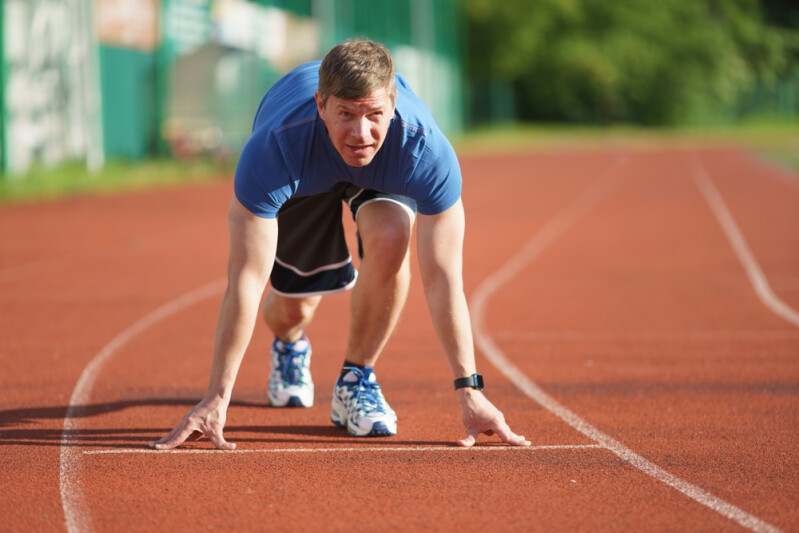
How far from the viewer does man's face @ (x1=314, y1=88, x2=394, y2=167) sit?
4.04m

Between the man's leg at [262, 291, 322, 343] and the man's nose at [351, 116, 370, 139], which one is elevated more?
the man's nose at [351, 116, 370, 139]

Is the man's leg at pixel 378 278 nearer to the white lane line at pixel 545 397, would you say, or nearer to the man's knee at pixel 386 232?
the man's knee at pixel 386 232

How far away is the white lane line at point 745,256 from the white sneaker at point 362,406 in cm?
413

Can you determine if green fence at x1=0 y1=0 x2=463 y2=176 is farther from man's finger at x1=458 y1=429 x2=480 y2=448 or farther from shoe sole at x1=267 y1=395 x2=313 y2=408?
man's finger at x1=458 y1=429 x2=480 y2=448

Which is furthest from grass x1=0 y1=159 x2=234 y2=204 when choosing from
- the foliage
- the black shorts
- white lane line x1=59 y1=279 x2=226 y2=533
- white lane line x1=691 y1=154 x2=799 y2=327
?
the foliage

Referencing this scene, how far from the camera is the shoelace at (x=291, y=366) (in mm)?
5445


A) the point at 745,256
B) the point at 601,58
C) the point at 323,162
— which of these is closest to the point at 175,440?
the point at 323,162

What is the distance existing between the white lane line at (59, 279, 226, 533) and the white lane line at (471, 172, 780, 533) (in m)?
2.05

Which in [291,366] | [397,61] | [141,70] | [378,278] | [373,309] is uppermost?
[397,61]

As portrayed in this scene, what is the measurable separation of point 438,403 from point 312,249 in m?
1.02

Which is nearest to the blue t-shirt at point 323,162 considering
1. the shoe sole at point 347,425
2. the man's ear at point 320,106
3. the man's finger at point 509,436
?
the man's ear at point 320,106

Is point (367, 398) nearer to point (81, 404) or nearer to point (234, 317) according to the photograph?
point (234, 317)

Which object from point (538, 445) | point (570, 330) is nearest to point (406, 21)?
point (570, 330)

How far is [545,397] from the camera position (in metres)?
5.68
